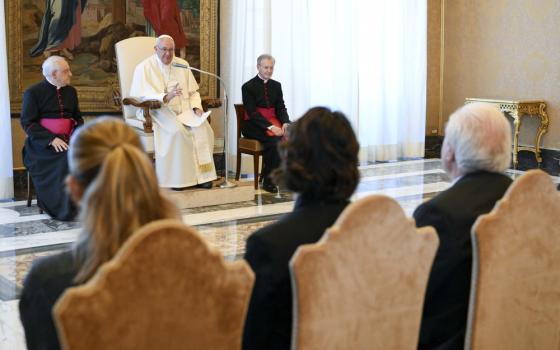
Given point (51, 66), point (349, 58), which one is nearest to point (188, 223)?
point (51, 66)

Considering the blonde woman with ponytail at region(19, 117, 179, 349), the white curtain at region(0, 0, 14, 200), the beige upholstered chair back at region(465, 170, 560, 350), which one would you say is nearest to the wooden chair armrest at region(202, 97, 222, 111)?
the white curtain at region(0, 0, 14, 200)

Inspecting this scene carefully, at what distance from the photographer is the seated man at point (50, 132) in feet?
23.0

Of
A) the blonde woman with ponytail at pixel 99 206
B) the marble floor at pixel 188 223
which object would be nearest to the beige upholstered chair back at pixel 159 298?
the blonde woman with ponytail at pixel 99 206

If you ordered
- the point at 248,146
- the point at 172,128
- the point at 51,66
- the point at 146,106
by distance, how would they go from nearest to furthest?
the point at 51,66 < the point at 146,106 < the point at 172,128 < the point at 248,146

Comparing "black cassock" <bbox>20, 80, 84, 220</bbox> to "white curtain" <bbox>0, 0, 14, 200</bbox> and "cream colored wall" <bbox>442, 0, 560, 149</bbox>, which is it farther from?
"cream colored wall" <bbox>442, 0, 560, 149</bbox>

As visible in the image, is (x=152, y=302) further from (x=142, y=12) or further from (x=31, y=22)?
(x=142, y=12)

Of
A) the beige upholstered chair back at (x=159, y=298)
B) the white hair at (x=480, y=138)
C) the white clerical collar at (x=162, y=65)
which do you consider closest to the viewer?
the beige upholstered chair back at (x=159, y=298)

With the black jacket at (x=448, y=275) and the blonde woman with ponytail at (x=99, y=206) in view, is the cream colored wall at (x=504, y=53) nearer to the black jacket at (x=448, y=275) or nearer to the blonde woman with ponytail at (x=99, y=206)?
the black jacket at (x=448, y=275)

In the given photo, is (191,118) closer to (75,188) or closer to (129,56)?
(129,56)

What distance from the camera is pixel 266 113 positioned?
895 centimetres

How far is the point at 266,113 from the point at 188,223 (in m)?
2.48

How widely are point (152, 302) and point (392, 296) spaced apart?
2.60 ft

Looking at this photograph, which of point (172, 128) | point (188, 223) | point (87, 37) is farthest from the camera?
point (87, 37)

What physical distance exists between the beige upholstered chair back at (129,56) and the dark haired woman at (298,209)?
5.89 m
